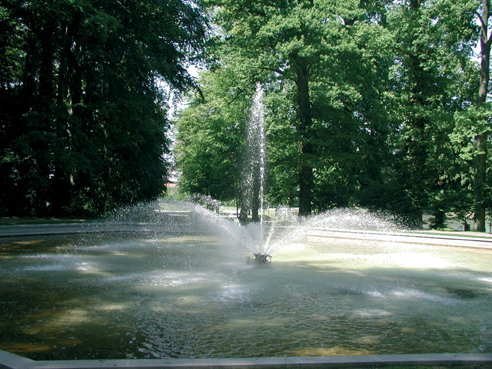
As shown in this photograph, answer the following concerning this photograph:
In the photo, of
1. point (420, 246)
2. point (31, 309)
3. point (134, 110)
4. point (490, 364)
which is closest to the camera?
point (490, 364)

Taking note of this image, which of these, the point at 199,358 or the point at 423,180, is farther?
the point at 423,180

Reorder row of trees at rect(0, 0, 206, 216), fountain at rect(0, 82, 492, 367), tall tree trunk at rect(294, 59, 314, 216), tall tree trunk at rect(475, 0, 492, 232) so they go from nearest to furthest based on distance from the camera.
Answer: fountain at rect(0, 82, 492, 367)
row of trees at rect(0, 0, 206, 216)
tall tree trunk at rect(475, 0, 492, 232)
tall tree trunk at rect(294, 59, 314, 216)

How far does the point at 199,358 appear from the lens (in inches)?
198

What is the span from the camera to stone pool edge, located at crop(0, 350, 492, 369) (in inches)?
178

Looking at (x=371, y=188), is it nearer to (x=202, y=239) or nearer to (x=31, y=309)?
(x=202, y=239)

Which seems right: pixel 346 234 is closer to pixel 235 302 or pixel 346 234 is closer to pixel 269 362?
pixel 235 302

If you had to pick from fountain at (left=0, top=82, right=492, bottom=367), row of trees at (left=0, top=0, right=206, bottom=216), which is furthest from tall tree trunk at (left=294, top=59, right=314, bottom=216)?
fountain at (left=0, top=82, right=492, bottom=367)

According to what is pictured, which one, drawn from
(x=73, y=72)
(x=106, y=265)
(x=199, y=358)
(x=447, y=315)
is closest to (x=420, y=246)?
(x=447, y=315)

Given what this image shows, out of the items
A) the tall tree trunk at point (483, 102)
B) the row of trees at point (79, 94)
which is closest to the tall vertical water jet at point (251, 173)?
the row of trees at point (79, 94)

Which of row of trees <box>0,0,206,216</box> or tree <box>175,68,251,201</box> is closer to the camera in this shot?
row of trees <box>0,0,206,216</box>

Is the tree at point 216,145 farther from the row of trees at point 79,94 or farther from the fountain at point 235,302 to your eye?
the fountain at point 235,302

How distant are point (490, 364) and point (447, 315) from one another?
262 cm

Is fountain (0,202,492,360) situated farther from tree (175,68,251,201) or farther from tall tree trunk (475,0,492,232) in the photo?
tree (175,68,251,201)

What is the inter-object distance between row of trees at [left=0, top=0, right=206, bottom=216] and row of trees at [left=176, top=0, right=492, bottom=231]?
13.3 ft
